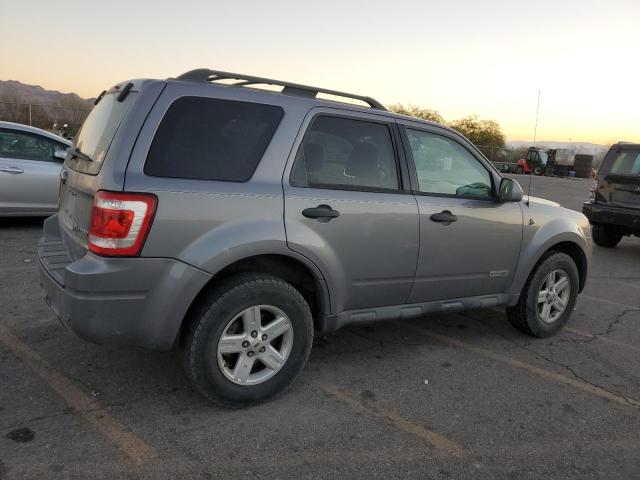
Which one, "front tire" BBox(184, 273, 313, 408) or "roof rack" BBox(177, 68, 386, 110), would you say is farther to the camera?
"roof rack" BBox(177, 68, 386, 110)

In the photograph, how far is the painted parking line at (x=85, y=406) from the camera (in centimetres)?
276

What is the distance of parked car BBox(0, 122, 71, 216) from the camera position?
7.66 metres

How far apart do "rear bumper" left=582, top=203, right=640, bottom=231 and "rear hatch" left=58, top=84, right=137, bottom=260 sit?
8.19 meters

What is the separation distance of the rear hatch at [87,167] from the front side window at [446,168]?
195 centimetres

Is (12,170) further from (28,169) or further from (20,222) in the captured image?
(20,222)

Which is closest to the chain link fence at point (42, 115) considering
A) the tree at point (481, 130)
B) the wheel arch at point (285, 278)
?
the wheel arch at point (285, 278)

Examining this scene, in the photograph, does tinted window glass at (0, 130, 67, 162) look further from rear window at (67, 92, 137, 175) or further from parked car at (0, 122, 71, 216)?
rear window at (67, 92, 137, 175)

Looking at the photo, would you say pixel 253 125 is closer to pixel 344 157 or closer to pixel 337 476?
pixel 344 157

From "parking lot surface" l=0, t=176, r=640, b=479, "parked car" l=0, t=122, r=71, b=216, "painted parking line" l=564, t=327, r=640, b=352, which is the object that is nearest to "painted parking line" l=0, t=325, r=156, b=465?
"parking lot surface" l=0, t=176, r=640, b=479

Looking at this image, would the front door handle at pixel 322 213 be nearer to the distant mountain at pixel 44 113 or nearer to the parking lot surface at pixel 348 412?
the parking lot surface at pixel 348 412

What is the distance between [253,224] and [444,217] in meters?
1.50

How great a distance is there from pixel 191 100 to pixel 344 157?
41.5 inches

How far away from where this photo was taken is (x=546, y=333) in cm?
480

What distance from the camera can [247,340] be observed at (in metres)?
3.16
